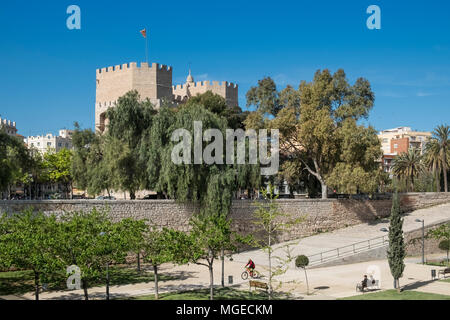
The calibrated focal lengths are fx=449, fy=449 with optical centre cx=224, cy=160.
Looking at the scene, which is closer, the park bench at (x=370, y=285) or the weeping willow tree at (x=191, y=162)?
Answer: the park bench at (x=370, y=285)

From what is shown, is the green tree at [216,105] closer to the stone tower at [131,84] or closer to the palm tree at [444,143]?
the stone tower at [131,84]

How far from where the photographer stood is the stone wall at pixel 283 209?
25.4m

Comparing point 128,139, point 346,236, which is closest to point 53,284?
point 128,139

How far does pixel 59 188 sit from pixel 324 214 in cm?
5725

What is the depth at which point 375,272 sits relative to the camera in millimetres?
24938

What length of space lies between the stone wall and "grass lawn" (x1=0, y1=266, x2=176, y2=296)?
344 centimetres

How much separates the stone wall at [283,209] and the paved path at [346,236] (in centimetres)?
80

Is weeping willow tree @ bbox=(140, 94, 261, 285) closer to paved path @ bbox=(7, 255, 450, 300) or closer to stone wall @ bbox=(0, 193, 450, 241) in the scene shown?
stone wall @ bbox=(0, 193, 450, 241)

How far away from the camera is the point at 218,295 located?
61.9ft

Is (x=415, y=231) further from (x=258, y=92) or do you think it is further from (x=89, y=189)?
(x=89, y=189)

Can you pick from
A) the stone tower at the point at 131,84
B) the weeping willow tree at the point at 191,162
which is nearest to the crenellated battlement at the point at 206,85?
the stone tower at the point at 131,84

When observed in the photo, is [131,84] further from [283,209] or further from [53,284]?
[53,284]

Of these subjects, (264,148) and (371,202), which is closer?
(264,148)
